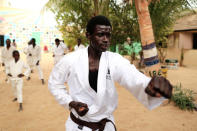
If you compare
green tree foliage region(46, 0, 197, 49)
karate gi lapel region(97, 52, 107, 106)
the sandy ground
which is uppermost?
green tree foliage region(46, 0, 197, 49)

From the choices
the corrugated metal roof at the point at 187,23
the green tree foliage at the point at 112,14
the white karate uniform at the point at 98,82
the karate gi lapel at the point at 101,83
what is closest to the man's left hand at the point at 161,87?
the white karate uniform at the point at 98,82

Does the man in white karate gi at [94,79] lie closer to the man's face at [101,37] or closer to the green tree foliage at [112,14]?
the man's face at [101,37]

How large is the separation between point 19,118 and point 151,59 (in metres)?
3.32

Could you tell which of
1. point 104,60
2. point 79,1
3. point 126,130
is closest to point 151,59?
point 126,130

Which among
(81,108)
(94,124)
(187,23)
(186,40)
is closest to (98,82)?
(81,108)

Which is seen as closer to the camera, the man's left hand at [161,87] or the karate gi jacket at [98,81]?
the man's left hand at [161,87]

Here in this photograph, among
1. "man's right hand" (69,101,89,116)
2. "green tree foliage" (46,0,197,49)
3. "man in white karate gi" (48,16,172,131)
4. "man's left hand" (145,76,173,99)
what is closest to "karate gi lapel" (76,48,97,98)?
"man in white karate gi" (48,16,172,131)

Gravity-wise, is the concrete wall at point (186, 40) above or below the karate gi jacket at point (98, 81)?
above

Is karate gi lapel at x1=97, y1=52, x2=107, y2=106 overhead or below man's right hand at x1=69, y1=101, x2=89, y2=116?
overhead

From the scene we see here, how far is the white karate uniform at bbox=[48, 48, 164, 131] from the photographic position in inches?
57.3

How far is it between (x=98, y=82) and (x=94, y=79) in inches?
3.0

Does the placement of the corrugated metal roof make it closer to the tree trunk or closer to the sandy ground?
the tree trunk

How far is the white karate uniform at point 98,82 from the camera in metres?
1.46

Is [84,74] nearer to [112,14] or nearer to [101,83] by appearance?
[101,83]
